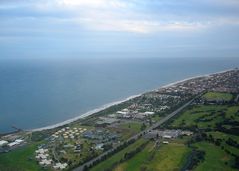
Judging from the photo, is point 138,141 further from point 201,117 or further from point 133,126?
point 201,117

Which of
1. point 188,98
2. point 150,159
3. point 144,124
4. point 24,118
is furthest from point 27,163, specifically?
point 188,98

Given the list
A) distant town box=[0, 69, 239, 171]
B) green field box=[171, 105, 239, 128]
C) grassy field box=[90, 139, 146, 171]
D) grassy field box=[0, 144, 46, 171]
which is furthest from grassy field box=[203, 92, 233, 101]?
grassy field box=[0, 144, 46, 171]

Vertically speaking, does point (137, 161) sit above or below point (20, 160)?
above

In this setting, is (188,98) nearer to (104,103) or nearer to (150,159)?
(104,103)

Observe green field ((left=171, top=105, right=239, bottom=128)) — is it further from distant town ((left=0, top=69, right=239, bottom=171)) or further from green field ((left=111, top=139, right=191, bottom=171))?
green field ((left=111, top=139, right=191, bottom=171))

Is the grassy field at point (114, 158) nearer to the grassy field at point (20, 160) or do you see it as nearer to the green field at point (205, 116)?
the grassy field at point (20, 160)

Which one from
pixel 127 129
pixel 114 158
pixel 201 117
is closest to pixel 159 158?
pixel 114 158
